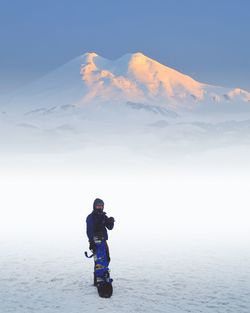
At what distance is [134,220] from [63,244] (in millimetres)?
13380

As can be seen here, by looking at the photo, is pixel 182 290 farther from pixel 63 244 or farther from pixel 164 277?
pixel 63 244

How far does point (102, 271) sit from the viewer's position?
1475cm

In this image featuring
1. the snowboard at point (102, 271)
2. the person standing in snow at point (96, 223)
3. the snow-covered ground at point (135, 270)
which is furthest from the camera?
the person standing in snow at point (96, 223)

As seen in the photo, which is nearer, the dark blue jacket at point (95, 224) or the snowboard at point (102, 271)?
the snowboard at point (102, 271)

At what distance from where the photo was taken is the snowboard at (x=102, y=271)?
1420 cm

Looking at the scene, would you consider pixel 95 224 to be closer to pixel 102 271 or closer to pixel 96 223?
pixel 96 223

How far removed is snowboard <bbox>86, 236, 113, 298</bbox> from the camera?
14203 mm

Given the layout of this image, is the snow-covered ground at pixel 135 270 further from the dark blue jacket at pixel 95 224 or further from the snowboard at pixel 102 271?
the dark blue jacket at pixel 95 224

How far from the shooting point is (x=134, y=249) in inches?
911

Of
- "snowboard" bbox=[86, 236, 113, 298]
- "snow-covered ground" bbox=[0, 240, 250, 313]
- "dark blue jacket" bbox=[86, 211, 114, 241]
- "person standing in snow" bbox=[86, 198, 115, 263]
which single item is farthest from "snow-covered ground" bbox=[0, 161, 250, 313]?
"dark blue jacket" bbox=[86, 211, 114, 241]

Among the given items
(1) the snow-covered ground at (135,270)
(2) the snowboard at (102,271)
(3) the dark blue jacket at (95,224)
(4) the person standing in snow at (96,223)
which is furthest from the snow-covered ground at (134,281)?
(3) the dark blue jacket at (95,224)

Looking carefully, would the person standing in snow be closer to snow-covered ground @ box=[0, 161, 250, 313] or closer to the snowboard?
the snowboard

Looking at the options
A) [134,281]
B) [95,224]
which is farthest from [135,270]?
[95,224]

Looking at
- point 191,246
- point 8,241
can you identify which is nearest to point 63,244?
point 8,241
